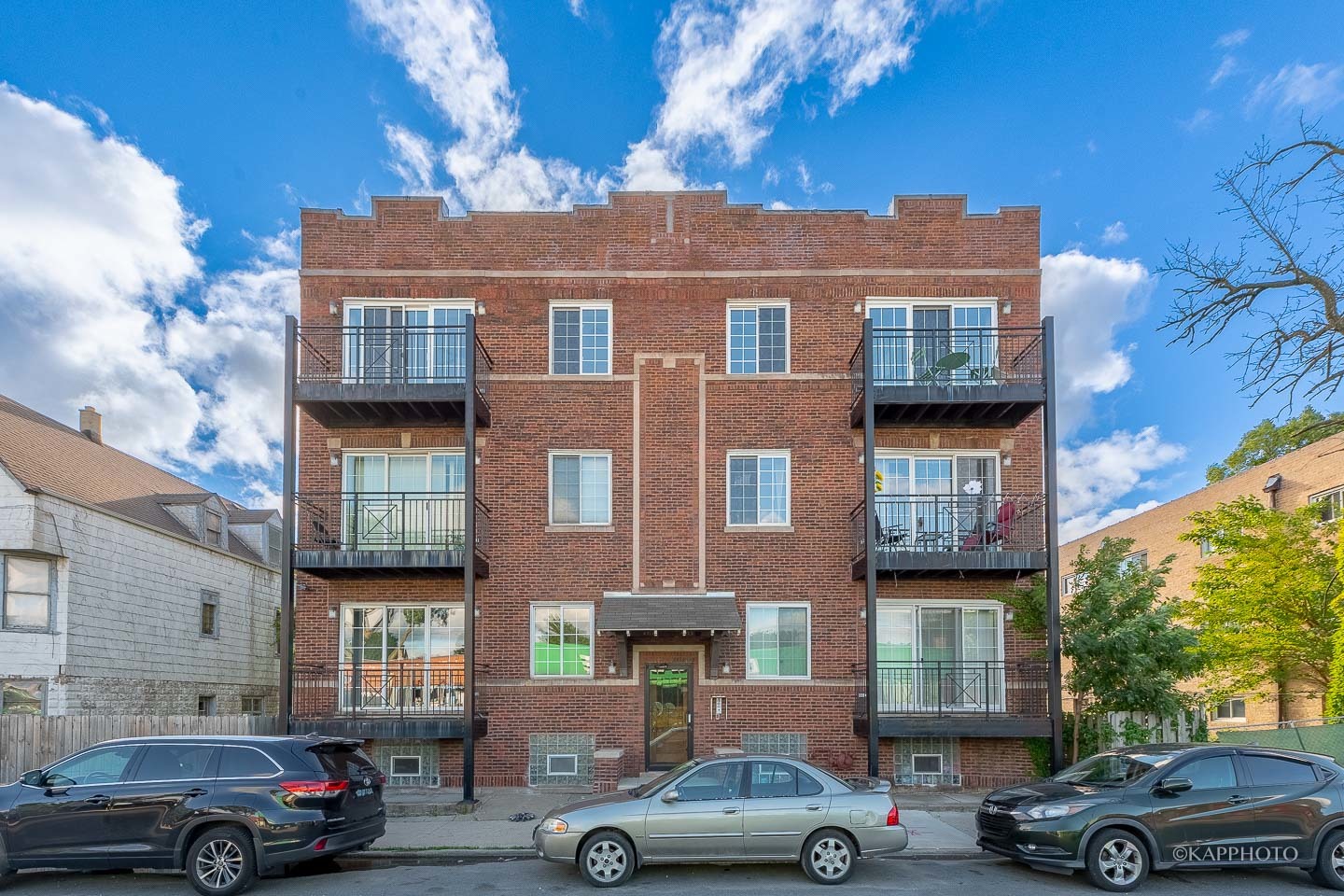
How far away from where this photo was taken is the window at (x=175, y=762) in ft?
30.9

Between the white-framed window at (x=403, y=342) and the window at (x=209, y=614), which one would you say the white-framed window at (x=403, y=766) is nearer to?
the white-framed window at (x=403, y=342)

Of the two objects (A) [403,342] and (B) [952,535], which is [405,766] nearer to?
(A) [403,342]

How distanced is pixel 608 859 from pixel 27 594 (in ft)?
46.6

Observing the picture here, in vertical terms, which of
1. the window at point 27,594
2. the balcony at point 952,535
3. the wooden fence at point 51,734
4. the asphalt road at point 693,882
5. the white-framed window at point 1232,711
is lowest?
the white-framed window at point 1232,711

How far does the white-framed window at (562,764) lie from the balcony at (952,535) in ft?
19.0

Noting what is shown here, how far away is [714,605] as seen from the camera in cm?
1556

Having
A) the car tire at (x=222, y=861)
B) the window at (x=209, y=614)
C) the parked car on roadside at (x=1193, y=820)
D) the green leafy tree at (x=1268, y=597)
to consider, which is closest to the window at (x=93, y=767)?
the car tire at (x=222, y=861)

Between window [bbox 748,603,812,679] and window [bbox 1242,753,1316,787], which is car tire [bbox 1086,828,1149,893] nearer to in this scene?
window [bbox 1242,753,1316,787]

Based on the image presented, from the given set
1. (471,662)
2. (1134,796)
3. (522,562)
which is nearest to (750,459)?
(522,562)

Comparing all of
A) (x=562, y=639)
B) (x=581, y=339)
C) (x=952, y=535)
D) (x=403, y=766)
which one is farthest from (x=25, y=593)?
(x=952, y=535)

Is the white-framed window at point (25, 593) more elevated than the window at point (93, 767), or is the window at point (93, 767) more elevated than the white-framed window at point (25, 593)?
the white-framed window at point (25, 593)

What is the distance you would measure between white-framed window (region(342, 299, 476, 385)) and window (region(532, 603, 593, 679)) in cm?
444

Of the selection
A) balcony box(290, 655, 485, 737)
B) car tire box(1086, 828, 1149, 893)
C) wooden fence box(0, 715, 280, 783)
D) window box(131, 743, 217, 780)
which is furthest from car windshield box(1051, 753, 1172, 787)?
wooden fence box(0, 715, 280, 783)

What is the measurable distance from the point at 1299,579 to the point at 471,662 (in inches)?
866
